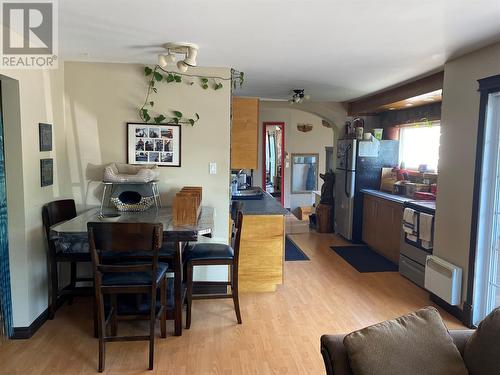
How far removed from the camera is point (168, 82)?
12.1 ft

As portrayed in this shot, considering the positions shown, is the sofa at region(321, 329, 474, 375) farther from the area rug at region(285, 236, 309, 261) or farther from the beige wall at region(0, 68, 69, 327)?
the area rug at region(285, 236, 309, 261)

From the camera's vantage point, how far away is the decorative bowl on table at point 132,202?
350cm

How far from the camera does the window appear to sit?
523 cm

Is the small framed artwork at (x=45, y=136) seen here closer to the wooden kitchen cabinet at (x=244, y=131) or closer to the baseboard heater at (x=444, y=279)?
the wooden kitchen cabinet at (x=244, y=131)

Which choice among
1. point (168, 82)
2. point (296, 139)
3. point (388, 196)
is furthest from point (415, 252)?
point (296, 139)

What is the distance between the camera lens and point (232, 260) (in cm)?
316

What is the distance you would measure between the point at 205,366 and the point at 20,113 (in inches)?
87.7

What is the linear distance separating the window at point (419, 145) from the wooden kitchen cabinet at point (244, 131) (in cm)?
254

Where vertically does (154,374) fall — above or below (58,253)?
below

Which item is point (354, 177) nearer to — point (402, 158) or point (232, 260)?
point (402, 158)

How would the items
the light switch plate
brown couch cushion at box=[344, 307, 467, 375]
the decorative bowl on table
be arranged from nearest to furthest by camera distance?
brown couch cushion at box=[344, 307, 467, 375]
the decorative bowl on table
the light switch plate

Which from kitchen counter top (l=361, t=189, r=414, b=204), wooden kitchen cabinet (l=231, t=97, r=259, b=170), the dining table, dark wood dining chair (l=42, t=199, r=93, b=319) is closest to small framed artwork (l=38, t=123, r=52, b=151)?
dark wood dining chair (l=42, t=199, r=93, b=319)

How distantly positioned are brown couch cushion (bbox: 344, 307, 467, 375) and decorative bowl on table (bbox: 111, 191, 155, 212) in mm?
2477

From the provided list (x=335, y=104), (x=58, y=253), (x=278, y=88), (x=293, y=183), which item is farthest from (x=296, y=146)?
(x=58, y=253)
